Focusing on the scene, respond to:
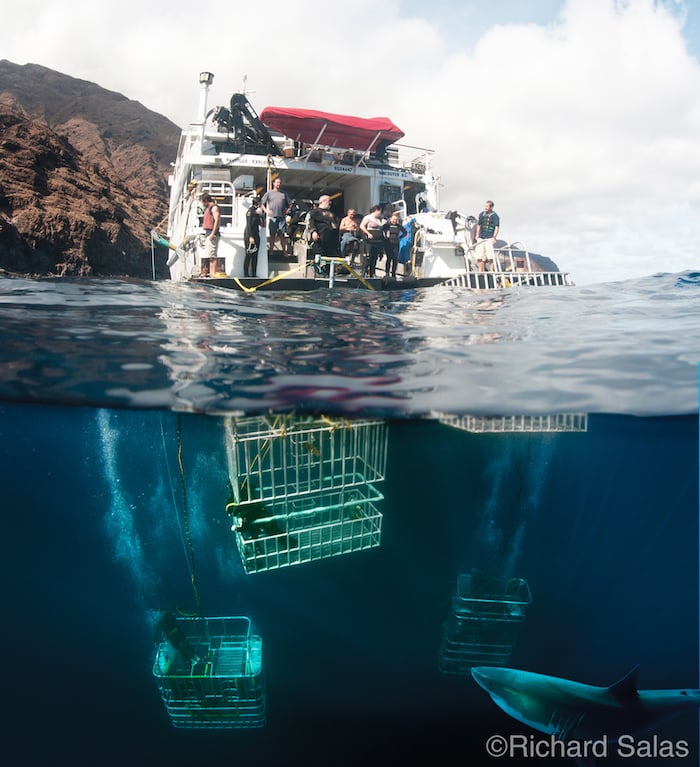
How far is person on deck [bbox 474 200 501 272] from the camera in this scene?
15.0m

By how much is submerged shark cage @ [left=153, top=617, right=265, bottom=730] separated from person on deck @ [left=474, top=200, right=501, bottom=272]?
12003 mm

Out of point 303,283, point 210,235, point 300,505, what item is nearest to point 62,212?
point 210,235

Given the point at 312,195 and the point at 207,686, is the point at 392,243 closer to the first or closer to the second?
the point at 312,195

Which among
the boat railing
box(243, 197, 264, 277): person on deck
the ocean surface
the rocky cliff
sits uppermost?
the rocky cliff

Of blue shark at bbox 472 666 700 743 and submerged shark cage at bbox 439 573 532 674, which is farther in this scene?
submerged shark cage at bbox 439 573 532 674

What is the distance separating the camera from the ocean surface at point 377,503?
5383 mm

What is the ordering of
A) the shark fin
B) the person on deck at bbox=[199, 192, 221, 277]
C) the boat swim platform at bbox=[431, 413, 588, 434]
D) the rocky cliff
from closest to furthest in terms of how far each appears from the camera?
the shark fin → the boat swim platform at bbox=[431, 413, 588, 434] → the person on deck at bbox=[199, 192, 221, 277] → the rocky cliff

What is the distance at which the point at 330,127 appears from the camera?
1575cm

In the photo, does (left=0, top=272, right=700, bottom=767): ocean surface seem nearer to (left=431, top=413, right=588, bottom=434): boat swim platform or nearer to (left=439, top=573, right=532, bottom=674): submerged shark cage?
(left=431, top=413, right=588, bottom=434): boat swim platform

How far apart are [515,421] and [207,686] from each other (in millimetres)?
4037

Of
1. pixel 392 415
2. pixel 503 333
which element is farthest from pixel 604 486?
pixel 392 415

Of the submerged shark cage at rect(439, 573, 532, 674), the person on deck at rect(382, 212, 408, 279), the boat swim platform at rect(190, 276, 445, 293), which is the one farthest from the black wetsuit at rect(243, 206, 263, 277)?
the submerged shark cage at rect(439, 573, 532, 674)

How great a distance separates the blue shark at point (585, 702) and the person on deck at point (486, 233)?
1157 cm

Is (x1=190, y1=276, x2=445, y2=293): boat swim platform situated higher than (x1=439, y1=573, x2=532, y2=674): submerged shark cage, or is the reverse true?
(x1=190, y1=276, x2=445, y2=293): boat swim platform
